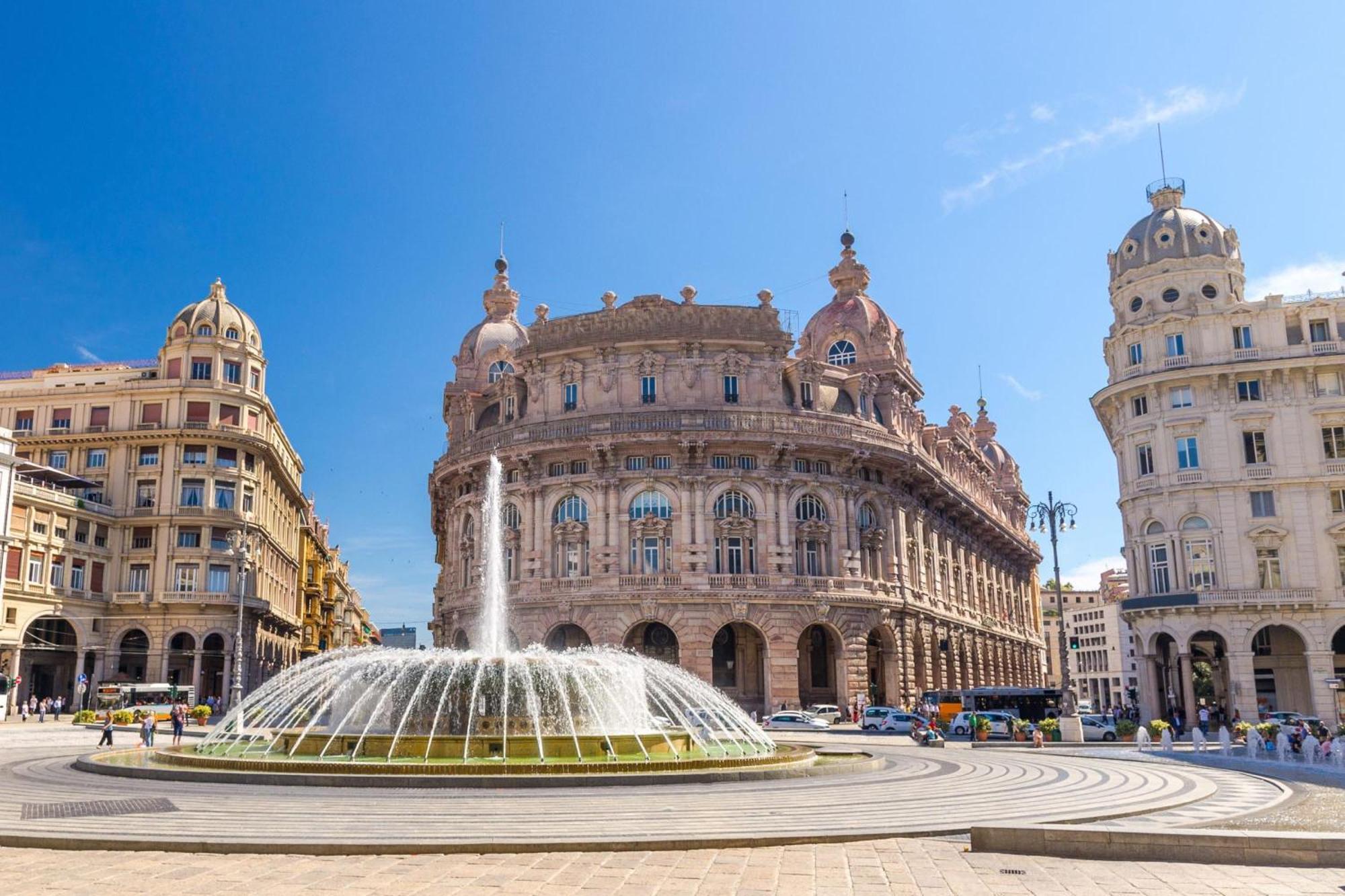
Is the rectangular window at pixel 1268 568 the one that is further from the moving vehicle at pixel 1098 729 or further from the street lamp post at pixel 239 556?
the street lamp post at pixel 239 556

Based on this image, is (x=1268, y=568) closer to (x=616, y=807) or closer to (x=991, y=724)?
(x=991, y=724)

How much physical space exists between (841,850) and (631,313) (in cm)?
4254

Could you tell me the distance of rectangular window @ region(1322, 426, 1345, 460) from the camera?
45906 millimetres

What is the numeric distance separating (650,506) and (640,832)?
38609 mm

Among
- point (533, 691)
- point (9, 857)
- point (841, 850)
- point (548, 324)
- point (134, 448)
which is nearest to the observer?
point (9, 857)

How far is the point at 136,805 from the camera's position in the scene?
15.0 m

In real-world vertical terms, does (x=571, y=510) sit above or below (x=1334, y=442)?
below

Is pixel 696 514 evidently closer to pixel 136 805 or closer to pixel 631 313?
pixel 631 313

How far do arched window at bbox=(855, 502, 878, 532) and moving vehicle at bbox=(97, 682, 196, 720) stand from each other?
3262 centimetres

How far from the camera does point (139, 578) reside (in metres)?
59.9

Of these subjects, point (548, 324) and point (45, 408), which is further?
point (45, 408)

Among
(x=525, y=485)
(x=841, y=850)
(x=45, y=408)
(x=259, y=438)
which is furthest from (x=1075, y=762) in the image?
(x=45, y=408)

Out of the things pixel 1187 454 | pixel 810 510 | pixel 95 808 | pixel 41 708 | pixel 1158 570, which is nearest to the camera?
pixel 95 808

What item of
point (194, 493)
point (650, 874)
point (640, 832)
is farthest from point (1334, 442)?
point (194, 493)
